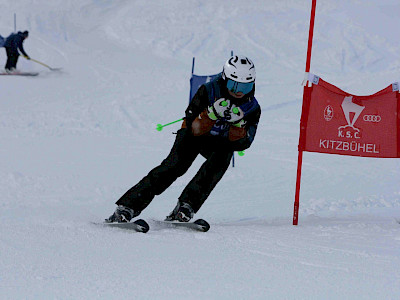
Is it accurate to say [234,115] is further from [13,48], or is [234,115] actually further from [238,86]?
[13,48]

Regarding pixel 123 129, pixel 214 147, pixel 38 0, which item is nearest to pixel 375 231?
pixel 214 147

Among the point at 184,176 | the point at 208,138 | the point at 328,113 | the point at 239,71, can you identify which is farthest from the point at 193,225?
the point at 184,176

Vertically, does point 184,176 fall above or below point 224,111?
below

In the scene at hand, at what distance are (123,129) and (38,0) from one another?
1821 cm

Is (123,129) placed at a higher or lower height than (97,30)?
lower

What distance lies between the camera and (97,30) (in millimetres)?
24109

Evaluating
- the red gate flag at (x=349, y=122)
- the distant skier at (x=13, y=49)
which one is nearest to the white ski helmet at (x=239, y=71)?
the red gate flag at (x=349, y=122)

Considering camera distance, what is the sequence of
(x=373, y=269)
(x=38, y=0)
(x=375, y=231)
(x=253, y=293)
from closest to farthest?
1. (x=253, y=293)
2. (x=373, y=269)
3. (x=375, y=231)
4. (x=38, y=0)

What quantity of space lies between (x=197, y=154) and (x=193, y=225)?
0.63 m

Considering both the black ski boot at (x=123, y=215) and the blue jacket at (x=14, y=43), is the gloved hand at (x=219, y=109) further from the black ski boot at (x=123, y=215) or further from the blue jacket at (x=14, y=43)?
the blue jacket at (x=14, y=43)

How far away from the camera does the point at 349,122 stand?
17.1ft

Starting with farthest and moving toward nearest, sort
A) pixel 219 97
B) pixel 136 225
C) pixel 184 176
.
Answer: pixel 184 176 → pixel 219 97 → pixel 136 225

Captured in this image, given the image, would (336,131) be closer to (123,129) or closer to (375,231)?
(375,231)

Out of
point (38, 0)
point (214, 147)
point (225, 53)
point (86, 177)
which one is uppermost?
point (38, 0)
